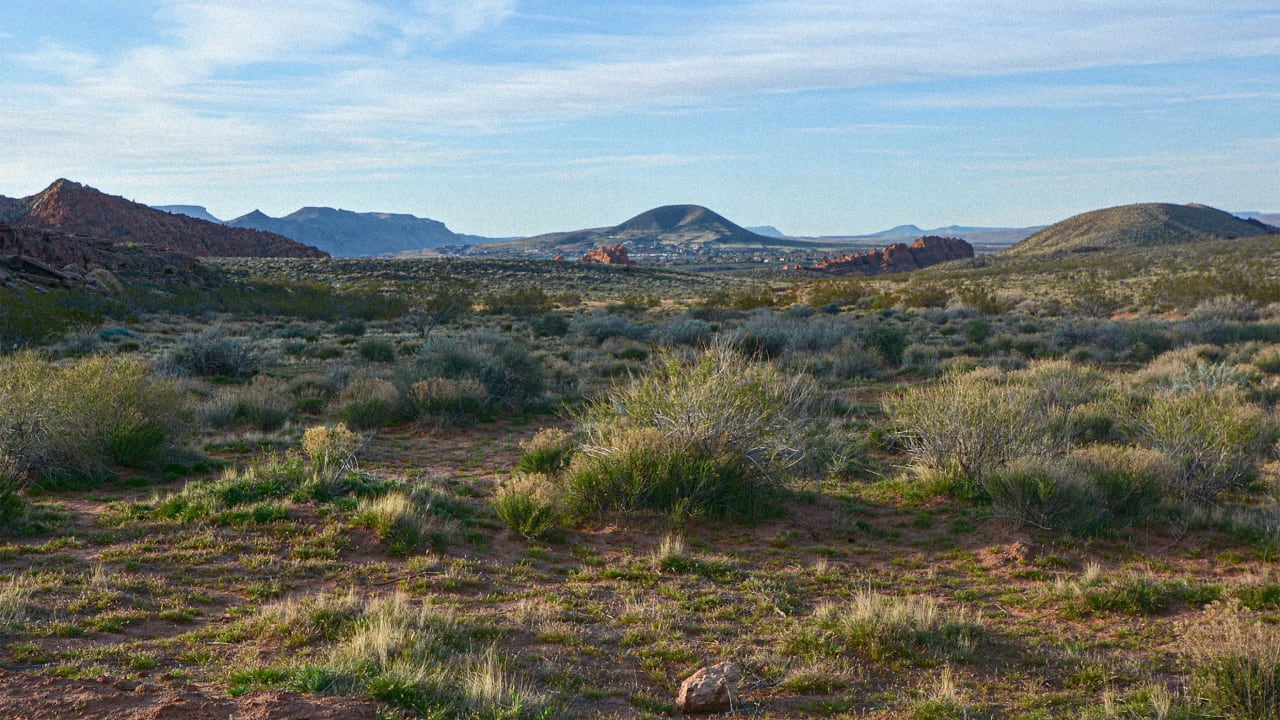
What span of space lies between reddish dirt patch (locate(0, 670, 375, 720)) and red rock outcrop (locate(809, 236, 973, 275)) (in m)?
84.0

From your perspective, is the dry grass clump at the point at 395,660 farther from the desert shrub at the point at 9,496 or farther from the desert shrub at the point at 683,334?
the desert shrub at the point at 683,334

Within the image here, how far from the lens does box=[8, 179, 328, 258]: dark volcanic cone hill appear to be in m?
75.4

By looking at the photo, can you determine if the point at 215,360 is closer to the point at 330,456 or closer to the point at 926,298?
the point at 330,456

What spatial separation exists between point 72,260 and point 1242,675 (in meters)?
49.4

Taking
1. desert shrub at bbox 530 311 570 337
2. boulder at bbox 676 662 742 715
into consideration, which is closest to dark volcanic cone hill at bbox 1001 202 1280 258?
desert shrub at bbox 530 311 570 337

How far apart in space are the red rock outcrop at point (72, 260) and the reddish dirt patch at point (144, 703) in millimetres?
34977

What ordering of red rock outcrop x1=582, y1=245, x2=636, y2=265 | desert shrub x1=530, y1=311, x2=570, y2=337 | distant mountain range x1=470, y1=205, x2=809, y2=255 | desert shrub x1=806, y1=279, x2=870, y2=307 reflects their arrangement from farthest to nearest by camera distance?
distant mountain range x1=470, y1=205, x2=809, y2=255 → red rock outcrop x1=582, y1=245, x2=636, y2=265 → desert shrub x1=806, y1=279, x2=870, y2=307 → desert shrub x1=530, y1=311, x2=570, y2=337

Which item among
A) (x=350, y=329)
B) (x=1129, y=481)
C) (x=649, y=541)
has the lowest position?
(x=649, y=541)

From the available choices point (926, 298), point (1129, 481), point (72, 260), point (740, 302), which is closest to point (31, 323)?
point (1129, 481)

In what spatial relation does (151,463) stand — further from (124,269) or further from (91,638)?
(124,269)

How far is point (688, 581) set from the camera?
20.7 feet

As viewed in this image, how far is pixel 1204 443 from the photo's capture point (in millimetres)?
7965

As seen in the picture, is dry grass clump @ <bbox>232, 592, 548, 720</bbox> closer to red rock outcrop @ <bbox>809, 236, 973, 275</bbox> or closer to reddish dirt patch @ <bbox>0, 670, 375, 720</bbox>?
reddish dirt patch @ <bbox>0, 670, 375, 720</bbox>

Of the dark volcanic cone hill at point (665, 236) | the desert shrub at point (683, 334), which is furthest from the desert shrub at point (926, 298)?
the dark volcanic cone hill at point (665, 236)
